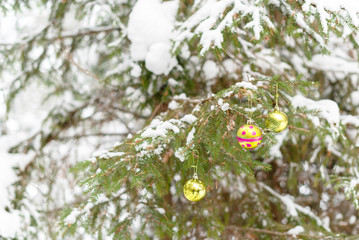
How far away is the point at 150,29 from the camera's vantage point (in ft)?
10.1

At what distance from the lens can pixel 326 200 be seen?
4.87 metres

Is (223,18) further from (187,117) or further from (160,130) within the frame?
(160,130)

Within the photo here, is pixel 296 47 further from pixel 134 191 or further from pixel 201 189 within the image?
pixel 201 189

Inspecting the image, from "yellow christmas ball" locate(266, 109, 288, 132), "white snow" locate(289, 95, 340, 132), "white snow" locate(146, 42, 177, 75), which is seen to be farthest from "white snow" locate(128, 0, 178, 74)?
"yellow christmas ball" locate(266, 109, 288, 132)

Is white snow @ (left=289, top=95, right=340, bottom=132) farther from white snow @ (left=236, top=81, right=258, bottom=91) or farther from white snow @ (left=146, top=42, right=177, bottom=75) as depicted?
white snow @ (left=146, top=42, right=177, bottom=75)

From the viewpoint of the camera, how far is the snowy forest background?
1.84m

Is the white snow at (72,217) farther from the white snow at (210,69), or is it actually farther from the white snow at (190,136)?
the white snow at (210,69)

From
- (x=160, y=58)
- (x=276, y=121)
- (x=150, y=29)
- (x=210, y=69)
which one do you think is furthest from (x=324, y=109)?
(x=150, y=29)

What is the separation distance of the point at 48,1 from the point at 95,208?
8.41 ft

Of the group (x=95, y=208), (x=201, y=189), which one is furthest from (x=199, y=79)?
(x=201, y=189)

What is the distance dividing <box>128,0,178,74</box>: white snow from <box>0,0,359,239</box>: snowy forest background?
0.03 ft

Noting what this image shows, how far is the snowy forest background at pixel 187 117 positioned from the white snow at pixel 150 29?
0.03ft

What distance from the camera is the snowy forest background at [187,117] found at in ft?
6.05

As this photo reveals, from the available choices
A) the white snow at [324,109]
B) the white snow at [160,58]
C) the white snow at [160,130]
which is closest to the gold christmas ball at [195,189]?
the white snow at [160,130]
